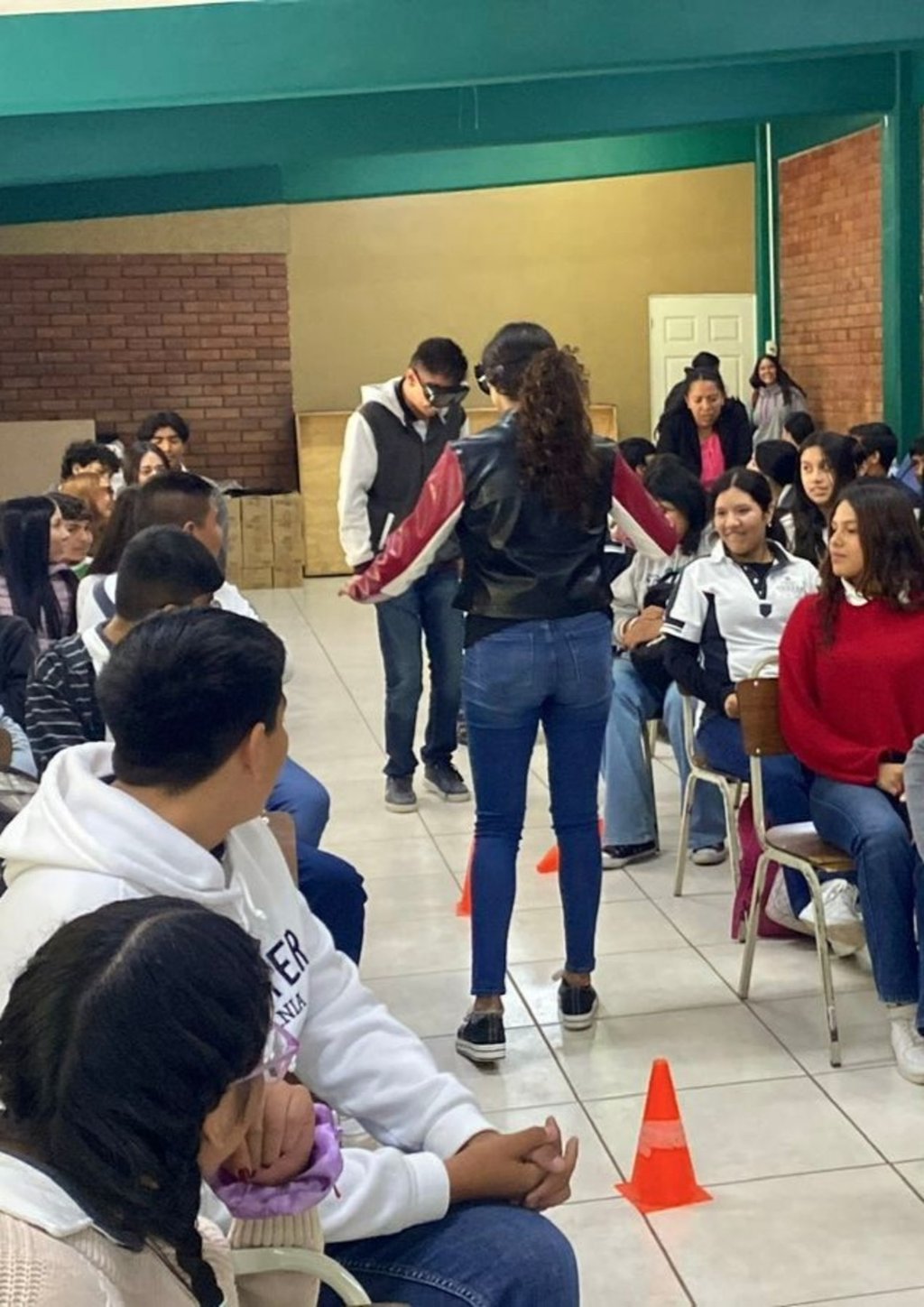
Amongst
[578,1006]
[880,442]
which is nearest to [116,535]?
[578,1006]

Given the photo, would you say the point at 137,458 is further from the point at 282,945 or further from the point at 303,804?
the point at 282,945

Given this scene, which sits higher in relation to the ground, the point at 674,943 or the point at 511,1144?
the point at 511,1144

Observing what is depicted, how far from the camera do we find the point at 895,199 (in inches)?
341

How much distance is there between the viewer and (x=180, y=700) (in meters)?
1.70

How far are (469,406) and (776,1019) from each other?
29.6 feet

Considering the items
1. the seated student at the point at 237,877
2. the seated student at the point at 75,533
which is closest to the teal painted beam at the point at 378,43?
the seated student at the point at 75,533

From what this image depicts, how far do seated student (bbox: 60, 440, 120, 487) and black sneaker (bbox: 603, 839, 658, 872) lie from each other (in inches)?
100

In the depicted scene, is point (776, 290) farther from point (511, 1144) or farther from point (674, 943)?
point (511, 1144)

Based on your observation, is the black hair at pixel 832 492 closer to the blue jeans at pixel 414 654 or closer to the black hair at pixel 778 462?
the black hair at pixel 778 462

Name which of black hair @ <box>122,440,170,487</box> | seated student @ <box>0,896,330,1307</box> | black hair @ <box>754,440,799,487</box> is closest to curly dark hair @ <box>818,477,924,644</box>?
seated student @ <box>0,896,330,1307</box>

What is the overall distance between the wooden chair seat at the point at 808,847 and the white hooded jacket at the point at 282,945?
1.67 metres

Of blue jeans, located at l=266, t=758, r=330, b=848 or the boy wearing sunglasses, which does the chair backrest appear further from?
the boy wearing sunglasses

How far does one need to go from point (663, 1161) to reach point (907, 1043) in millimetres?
747

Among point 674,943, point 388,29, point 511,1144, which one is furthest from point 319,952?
point 388,29
